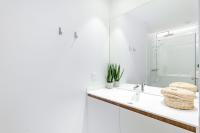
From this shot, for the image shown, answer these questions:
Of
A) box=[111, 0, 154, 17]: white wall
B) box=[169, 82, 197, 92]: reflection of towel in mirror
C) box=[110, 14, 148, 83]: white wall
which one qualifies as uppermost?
box=[111, 0, 154, 17]: white wall

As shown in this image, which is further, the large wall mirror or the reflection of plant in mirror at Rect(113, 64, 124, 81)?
the reflection of plant in mirror at Rect(113, 64, 124, 81)

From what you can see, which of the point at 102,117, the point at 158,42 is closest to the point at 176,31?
the point at 158,42

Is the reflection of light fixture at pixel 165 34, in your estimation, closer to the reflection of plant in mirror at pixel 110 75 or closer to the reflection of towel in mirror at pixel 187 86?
the reflection of towel in mirror at pixel 187 86

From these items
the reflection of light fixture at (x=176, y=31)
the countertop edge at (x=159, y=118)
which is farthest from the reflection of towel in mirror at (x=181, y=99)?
the reflection of light fixture at (x=176, y=31)

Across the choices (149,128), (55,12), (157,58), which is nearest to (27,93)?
(55,12)

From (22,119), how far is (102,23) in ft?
5.22

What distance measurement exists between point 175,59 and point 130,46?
0.67 metres

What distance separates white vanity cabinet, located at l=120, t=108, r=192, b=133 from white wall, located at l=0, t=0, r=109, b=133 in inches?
26.4

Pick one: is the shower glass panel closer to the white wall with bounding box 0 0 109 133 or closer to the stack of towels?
the stack of towels

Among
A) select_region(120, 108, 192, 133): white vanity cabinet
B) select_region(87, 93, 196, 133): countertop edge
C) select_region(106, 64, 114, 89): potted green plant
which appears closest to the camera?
select_region(87, 93, 196, 133): countertop edge

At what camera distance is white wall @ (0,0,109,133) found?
53.2 inches

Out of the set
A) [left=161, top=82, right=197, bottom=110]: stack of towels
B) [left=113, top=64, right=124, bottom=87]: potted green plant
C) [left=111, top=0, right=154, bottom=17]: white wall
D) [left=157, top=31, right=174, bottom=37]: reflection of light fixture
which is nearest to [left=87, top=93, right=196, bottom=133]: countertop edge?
[left=161, top=82, right=197, bottom=110]: stack of towels

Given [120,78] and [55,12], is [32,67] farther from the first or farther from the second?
[120,78]

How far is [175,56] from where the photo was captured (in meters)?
1.47
